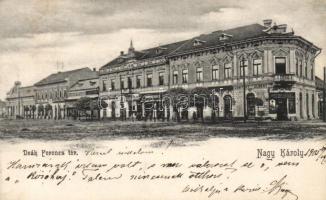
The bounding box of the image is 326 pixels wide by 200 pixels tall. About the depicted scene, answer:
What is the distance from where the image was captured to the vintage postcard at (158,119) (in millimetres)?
3348

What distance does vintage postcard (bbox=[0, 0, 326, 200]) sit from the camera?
3348mm

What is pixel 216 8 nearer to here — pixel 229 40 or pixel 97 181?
pixel 229 40

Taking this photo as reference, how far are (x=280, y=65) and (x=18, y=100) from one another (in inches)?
94.9

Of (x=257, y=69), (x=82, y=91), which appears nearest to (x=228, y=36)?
(x=257, y=69)

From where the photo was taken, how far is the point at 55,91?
A: 15.0ft

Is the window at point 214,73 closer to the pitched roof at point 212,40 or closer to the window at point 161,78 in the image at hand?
the pitched roof at point 212,40

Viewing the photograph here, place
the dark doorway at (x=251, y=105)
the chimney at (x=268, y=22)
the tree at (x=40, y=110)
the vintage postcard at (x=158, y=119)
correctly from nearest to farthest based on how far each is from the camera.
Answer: the vintage postcard at (x=158, y=119) < the chimney at (x=268, y=22) < the dark doorway at (x=251, y=105) < the tree at (x=40, y=110)

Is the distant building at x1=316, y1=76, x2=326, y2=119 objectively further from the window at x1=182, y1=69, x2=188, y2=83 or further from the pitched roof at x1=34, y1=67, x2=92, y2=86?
the pitched roof at x1=34, y1=67, x2=92, y2=86

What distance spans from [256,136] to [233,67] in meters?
1.13

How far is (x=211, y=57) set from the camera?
4707mm

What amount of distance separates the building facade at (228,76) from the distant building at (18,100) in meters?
0.68

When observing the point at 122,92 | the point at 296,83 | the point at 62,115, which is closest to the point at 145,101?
the point at 122,92

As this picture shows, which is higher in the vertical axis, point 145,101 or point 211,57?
point 211,57

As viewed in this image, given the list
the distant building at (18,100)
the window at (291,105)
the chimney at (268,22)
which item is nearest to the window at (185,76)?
the chimney at (268,22)
